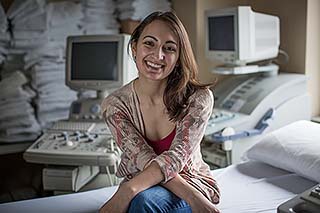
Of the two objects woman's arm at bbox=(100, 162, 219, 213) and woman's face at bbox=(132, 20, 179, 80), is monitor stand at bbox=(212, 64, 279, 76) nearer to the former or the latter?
woman's face at bbox=(132, 20, 179, 80)

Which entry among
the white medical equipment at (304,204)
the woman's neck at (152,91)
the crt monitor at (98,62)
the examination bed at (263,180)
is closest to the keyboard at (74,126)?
the crt monitor at (98,62)

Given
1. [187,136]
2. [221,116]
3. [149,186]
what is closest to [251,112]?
[221,116]

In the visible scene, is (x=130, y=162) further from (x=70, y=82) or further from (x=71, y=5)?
(x=71, y=5)

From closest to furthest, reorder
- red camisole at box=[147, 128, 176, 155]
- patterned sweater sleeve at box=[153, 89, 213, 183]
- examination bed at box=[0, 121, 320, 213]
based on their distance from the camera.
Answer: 1. patterned sweater sleeve at box=[153, 89, 213, 183]
2. red camisole at box=[147, 128, 176, 155]
3. examination bed at box=[0, 121, 320, 213]

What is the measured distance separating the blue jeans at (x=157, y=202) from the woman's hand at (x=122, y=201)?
0.02 meters

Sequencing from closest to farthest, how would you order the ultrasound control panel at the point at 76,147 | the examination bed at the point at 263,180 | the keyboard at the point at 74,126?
the examination bed at the point at 263,180 < the ultrasound control panel at the point at 76,147 < the keyboard at the point at 74,126

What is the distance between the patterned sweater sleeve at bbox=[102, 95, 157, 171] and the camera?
1538 mm

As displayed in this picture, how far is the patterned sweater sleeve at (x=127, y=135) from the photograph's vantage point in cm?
154

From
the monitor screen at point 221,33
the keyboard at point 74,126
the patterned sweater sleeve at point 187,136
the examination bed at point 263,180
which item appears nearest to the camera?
the patterned sweater sleeve at point 187,136

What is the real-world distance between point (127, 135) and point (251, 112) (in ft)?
3.44

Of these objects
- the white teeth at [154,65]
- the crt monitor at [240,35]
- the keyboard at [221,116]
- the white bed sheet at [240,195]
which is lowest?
the white bed sheet at [240,195]

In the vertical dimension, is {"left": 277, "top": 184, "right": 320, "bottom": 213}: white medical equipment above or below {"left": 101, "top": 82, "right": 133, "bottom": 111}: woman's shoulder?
below

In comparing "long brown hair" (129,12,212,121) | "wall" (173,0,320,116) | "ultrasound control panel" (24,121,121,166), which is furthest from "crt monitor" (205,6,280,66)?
"long brown hair" (129,12,212,121)

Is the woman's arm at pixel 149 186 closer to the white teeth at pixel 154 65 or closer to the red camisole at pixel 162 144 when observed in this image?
the red camisole at pixel 162 144
